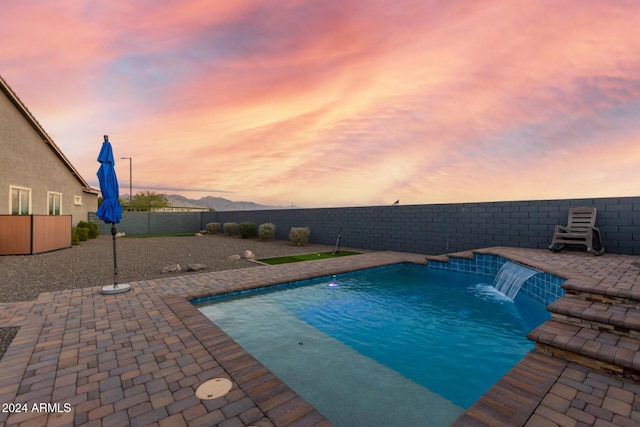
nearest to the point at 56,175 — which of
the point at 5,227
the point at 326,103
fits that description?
the point at 5,227

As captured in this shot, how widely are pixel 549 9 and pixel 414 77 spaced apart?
143 inches

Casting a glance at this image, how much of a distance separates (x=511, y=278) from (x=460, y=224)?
3.86 m

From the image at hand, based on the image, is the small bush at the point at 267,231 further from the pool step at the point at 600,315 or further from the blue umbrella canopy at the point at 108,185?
the pool step at the point at 600,315

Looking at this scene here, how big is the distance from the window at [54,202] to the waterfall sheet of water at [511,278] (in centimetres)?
2213

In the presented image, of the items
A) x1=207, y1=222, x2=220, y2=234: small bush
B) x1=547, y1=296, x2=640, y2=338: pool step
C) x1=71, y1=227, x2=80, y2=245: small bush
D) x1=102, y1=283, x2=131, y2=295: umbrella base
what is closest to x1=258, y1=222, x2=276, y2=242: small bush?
x1=207, y1=222, x2=220, y2=234: small bush

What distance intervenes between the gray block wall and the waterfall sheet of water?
2.35 m

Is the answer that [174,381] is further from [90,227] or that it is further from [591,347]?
[90,227]

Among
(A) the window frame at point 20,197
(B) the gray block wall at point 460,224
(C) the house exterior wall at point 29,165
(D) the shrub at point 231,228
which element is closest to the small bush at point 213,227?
(D) the shrub at point 231,228

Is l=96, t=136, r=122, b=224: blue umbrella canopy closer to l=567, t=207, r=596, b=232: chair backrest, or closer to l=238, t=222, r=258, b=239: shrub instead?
l=567, t=207, r=596, b=232: chair backrest

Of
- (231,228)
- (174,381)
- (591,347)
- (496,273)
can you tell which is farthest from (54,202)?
(591,347)

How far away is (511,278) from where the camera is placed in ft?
22.5

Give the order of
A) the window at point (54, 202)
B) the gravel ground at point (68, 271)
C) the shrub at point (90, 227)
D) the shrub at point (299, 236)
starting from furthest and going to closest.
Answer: the shrub at point (90, 227)
the window at point (54, 202)
the shrub at point (299, 236)
the gravel ground at point (68, 271)

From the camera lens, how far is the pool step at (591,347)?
2.67 meters

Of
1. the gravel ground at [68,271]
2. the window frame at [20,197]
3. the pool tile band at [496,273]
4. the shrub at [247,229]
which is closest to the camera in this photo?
the pool tile band at [496,273]
